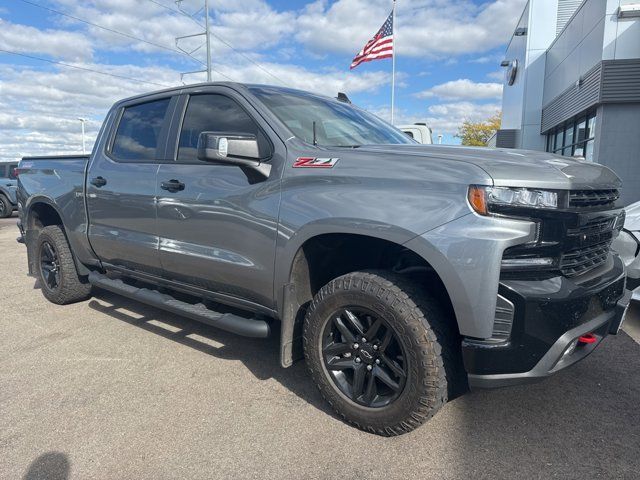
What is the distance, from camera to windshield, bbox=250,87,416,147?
3.09m

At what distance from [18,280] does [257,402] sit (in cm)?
520

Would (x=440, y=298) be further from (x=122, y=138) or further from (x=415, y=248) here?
(x=122, y=138)

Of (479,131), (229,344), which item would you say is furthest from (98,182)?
(479,131)

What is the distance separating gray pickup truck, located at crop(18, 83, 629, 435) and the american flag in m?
13.3

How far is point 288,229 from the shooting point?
276 centimetres

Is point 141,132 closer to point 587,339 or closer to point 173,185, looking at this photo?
point 173,185

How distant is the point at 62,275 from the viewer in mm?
4867

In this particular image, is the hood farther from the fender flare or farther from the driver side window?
the driver side window

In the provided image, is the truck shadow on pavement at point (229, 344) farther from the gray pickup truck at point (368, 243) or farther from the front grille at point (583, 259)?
the front grille at point (583, 259)

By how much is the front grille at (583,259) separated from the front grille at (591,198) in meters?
0.22

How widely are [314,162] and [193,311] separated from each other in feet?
4.77

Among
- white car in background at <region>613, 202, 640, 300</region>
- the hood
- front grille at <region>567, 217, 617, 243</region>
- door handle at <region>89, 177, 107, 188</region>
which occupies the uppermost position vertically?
the hood

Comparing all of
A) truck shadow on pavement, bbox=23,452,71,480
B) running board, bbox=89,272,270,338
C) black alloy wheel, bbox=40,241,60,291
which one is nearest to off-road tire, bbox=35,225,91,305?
black alloy wheel, bbox=40,241,60,291

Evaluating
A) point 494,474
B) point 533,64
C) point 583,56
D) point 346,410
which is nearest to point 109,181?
point 346,410
